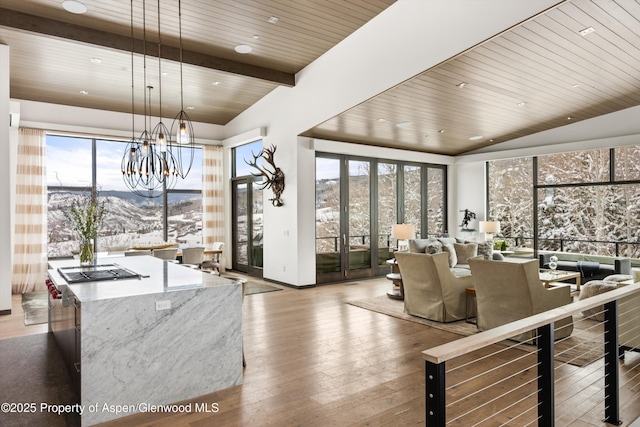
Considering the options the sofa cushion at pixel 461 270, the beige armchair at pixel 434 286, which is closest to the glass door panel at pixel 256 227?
the sofa cushion at pixel 461 270

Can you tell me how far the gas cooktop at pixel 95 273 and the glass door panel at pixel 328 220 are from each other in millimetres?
4251

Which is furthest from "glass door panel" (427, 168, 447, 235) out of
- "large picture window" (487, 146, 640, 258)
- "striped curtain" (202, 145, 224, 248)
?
"striped curtain" (202, 145, 224, 248)

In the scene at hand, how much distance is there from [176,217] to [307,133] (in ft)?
12.2

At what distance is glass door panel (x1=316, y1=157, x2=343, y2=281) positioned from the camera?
7773 millimetres

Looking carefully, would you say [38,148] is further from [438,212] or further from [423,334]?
[438,212]

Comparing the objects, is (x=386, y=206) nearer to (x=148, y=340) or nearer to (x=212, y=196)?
(x=212, y=196)

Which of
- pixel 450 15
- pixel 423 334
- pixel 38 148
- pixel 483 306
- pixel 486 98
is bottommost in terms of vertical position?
pixel 423 334

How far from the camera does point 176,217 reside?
8.96 metres

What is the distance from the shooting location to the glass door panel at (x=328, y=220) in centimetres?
777

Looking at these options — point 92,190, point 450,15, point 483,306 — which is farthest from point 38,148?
point 483,306

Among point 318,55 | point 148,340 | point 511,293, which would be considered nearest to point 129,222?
point 318,55

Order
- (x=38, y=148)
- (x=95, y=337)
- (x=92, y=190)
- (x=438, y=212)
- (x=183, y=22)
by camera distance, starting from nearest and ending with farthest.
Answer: (x=95, y=337)
(x=183, y=22)
(x=38, y=148)
(x=92, y=190)
(x=438, y=212)

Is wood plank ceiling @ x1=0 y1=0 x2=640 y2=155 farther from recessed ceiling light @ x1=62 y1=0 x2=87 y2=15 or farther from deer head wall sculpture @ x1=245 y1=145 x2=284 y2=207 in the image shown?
deer head wall sculpture @ x1=245 y1=145 x2=284 y2=207

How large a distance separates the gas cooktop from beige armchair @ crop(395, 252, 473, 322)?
3.08 meters
